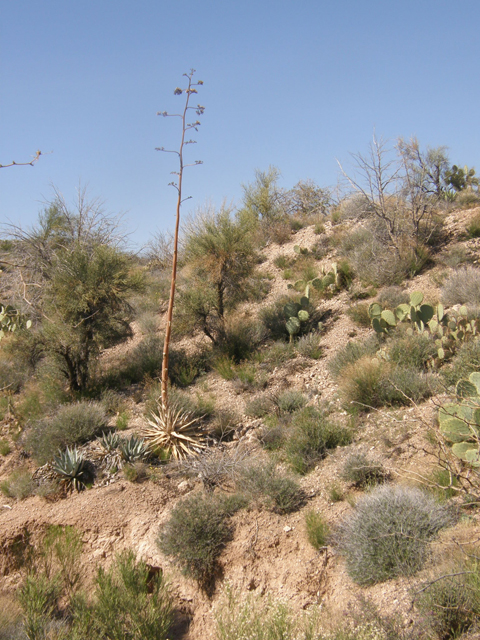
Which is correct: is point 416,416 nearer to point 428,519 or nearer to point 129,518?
point 428,519

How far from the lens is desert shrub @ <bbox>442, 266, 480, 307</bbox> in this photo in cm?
1015

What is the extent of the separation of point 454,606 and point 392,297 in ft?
29.5

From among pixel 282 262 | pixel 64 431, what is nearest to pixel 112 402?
pixel 64 431

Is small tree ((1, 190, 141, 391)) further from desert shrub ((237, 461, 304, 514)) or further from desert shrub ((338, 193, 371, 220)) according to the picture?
desert shrub ((338, 193, 371, 220))

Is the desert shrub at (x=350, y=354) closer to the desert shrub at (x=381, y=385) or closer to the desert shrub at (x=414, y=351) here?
the desert shrub at (x=414, y=351)

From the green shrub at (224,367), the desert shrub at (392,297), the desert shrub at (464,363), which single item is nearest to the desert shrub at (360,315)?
the desert shrub at (392,297)

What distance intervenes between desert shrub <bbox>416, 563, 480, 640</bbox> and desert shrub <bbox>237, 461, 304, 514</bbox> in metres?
2.40

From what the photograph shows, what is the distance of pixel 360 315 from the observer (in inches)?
452

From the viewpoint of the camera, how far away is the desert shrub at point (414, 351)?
824 cm

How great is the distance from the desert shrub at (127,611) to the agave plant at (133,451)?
95.9 inches

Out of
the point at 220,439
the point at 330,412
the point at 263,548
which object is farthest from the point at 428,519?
the point at 220,439

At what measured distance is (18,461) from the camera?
8797mm

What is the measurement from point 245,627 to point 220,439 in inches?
168

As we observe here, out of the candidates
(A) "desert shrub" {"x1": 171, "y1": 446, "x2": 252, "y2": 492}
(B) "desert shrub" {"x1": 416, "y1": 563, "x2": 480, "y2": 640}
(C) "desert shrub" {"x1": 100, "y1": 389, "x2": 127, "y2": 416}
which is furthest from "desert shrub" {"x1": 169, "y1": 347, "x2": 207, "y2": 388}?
(B) "desert shrub" {"x1": 416, "y1": 563, "x2": 480, "y2": 640}
